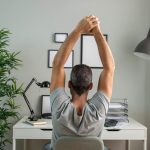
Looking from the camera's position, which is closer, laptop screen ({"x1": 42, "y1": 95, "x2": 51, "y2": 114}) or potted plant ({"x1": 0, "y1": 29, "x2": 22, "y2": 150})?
potted plant ({"x1": 0, "y1": 29, "x2": 22, "y2": 150})

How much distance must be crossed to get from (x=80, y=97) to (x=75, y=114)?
115mm

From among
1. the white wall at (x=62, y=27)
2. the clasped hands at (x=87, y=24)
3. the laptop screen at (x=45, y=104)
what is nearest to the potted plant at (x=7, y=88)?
the white wall at (x=62, y=27)

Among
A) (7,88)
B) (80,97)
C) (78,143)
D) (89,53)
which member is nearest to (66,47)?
(80,97)

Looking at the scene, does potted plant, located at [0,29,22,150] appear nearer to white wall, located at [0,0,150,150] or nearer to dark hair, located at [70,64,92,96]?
white wall, located at [0,0,150,150]

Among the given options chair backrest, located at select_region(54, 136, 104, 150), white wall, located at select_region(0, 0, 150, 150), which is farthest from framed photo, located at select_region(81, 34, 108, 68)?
chair backrest, located at select_region(54, 136, 104, 150)

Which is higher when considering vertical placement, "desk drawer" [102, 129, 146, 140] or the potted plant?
the potted plant

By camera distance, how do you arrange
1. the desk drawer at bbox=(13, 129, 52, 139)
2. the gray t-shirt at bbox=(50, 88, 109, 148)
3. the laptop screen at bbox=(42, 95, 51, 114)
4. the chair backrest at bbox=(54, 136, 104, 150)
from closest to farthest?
1. the gray t-shirt at bbox=(50, 88, 109, 148)
2. the chair backrest at bbox=(54, 136, 104, 150)
3. the desk drawer at bbox=(13, 129, 52, 139)
4. the laptop screen at bbox=(42, 95, 51, 114)

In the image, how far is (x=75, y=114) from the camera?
140 cm

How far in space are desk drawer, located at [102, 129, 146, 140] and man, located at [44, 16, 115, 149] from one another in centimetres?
156

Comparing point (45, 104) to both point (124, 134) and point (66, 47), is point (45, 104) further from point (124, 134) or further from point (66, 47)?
point (66, 47)

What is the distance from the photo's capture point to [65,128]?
1445 millimetres

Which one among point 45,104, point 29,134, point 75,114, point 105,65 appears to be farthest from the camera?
point 45,104

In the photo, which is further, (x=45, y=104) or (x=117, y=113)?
(x=45, y=104)

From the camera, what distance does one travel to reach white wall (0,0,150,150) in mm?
3602
